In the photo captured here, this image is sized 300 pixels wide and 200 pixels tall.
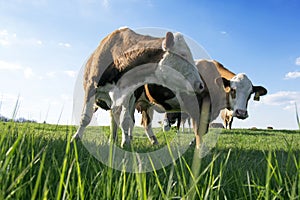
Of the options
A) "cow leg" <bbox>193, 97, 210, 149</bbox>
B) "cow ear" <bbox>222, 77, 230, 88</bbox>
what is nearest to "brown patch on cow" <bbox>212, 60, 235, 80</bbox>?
"cow ear" <bbox>222, 77, 230, 88</bbox>

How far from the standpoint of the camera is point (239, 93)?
7.86 m

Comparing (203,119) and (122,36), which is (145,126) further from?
(122,36)

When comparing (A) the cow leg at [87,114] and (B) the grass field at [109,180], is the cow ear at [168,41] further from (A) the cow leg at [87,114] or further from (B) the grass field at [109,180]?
(B) the grass field at [109,180]

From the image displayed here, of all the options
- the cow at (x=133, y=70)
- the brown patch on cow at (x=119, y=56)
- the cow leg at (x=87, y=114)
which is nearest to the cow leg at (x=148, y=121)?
the cow at (x=133, y=70)

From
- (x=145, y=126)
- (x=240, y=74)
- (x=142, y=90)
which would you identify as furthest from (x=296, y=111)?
(x=240, y=74)

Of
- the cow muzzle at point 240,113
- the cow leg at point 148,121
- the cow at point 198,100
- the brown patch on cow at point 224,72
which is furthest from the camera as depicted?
the brown patch on cow at point 224,72

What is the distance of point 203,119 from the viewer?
5953mm

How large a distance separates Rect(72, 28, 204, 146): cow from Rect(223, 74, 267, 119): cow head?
2439mm

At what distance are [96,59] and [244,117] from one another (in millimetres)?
3924

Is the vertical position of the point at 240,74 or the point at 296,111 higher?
the point at 240,74

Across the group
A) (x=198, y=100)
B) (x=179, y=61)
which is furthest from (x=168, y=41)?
(x=198, y=100)

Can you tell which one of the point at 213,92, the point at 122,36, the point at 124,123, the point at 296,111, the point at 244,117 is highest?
the point at 122,36

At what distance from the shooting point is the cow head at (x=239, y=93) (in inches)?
301

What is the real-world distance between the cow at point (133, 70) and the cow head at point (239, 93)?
8.00ft
